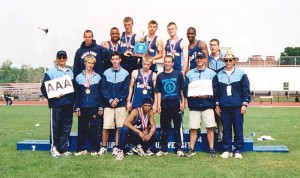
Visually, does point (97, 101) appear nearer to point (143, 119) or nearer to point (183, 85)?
point (143, 119)

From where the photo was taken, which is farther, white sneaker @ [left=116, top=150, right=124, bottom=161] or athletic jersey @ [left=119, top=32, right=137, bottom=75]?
athletic jersey @ [left=119, top=32, right=137, bottom=75]

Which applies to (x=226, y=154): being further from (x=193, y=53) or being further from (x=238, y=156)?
(x=193, y=53)

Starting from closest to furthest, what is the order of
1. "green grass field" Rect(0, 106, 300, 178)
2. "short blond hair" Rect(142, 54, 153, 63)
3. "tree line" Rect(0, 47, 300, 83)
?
"green grass field" Rect(0, 106, 300, 178)
"short blond hair" Rect(142, 54, 153, 63)
"tree line" Rect(0, 47, 300, 83)

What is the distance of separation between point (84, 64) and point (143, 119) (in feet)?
5.51

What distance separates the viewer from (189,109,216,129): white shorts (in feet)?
26.0

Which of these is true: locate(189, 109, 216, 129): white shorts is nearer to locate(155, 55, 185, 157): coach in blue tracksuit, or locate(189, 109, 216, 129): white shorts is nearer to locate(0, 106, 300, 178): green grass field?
locate(155, 55, 185, 157): coach in blue tracksuit

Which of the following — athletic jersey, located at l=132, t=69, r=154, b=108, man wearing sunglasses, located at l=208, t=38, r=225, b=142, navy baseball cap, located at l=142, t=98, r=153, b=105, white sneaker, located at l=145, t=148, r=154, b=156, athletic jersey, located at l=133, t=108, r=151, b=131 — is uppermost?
man wearing sunglasses, located at l=208, t=38, r=225, b=142

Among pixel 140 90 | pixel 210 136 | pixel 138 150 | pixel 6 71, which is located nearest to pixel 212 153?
pixel 210 136

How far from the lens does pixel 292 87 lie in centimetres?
4253

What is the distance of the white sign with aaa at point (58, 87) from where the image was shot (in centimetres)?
801

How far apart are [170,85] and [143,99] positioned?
1.97ft

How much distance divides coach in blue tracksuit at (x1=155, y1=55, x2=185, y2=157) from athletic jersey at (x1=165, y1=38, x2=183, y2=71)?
1.48ft

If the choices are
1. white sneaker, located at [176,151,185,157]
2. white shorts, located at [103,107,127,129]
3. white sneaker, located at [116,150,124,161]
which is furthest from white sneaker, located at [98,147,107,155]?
white sneaker, located at [176,151,185,157]

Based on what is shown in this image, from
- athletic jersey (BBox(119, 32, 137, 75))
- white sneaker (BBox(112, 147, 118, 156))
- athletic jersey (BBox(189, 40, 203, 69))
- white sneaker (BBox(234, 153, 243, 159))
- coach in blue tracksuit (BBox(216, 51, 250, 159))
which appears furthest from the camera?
athletic jersey (BBox(119, 32, 137, 75))
